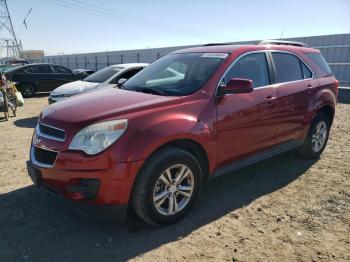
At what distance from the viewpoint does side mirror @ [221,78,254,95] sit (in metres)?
3.70

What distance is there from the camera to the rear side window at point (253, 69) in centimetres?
409

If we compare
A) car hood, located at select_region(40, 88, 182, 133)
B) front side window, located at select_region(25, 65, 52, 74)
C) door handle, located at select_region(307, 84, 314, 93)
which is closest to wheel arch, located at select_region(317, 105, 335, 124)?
door handle, located at select_region(307, 84, 314, 93)

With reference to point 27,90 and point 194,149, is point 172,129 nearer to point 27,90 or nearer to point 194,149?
point 194,149

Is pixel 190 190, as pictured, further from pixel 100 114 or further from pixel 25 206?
pixel 25 206

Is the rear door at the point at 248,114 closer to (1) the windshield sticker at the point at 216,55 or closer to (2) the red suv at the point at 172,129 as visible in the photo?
(2) the red suv at the point at 172,129

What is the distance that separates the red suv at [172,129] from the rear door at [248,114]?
0.01 metres

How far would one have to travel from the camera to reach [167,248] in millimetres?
3164

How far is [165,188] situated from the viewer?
3420 millimetres

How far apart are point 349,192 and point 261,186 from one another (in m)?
1.11

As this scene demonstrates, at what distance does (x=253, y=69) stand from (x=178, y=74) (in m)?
0.98

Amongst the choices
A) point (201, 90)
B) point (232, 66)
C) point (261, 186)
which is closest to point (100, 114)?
point (201, 90)

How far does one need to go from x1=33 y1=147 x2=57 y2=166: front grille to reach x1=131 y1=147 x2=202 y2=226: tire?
32.6 inches

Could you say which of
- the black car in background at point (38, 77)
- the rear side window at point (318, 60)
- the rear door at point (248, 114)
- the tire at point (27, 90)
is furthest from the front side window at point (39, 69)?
the rear door at point (248, 114)

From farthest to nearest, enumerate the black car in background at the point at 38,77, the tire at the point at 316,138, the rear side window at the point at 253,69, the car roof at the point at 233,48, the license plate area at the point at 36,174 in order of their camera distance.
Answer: the black car in background at the point at 38,77 < the tire at the point at 316,138 < the car roof at the point at 233,48 < the rear side window at the point at 253,69 < the license plate area at the point at 36,174
